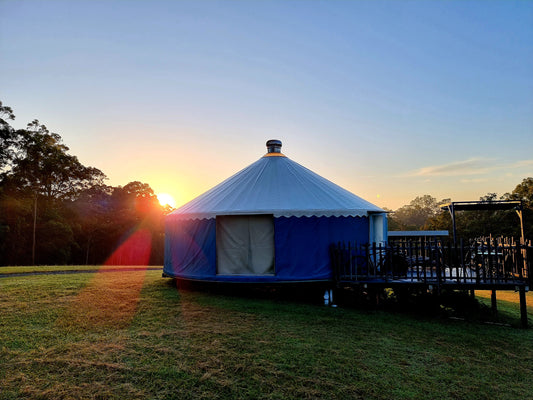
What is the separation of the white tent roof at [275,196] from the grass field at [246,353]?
2239 mm

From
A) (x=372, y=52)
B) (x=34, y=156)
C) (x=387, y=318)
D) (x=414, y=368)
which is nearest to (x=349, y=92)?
(x=372, y=52)

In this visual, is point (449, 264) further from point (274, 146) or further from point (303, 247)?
point (274, 146)

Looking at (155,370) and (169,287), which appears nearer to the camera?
(155,370)

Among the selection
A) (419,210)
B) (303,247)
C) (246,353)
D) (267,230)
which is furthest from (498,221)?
(419,210)

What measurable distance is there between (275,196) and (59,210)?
25.7 m

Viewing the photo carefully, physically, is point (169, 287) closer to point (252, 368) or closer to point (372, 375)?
point (252, 368)

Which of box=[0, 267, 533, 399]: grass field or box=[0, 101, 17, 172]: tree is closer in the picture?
box=[0, 267, 533, 399]: grass field

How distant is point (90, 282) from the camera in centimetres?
937

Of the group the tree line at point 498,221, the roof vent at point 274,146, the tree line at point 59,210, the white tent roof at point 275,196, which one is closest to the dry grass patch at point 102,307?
the white tent roof at point 275,196

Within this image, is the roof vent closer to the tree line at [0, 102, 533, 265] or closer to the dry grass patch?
the dry grass patch

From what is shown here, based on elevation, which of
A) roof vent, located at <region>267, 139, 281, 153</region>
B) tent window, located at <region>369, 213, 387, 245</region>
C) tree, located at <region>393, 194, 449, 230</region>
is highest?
tree, located at <region>393, 194, 449, 230</region>

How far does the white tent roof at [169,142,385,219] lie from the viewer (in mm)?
7910

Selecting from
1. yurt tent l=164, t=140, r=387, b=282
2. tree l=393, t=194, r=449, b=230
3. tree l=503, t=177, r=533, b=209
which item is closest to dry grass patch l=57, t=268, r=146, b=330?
yurt tent l=164, t=140, r=387, b=282

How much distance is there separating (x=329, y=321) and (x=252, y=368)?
2462 millimetres
